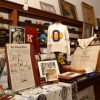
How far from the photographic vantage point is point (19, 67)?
2.13 metres

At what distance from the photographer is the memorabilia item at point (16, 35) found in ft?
8.59

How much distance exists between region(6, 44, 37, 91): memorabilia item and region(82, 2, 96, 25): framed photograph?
8.27 feet

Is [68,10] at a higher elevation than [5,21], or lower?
higher

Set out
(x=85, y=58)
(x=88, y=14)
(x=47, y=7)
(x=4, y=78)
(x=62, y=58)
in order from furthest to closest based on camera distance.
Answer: (x=88, y=14) → (x=47, y=7) → (x=85, y=58) → (x=62, y=58) → (x=4, y=78)

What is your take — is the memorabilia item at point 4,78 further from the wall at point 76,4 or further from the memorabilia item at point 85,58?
the memorabilia item at point 85,58

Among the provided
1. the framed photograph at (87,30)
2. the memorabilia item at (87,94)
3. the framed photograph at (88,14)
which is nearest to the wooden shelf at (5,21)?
the memorabilia item at (87,94)

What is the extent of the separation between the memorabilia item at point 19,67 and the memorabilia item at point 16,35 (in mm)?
392

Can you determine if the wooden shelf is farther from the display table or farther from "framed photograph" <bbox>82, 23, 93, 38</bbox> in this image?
"framed photograph" <bbox>82, 23, 93, 38</bbox>

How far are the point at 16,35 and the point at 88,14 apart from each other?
249 cm

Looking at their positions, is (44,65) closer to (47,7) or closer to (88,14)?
(47,7)

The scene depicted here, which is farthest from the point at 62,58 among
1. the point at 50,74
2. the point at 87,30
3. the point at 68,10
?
the point at 87,30

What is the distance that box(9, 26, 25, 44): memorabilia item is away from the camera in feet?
8.59

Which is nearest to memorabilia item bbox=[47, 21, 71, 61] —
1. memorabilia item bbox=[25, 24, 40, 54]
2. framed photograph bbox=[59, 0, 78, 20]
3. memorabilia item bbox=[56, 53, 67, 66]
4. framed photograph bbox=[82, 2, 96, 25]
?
memorabilia item bbox=[56, 53, 67, 66]

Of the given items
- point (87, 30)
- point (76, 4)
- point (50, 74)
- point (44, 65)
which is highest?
point (76, 4)
